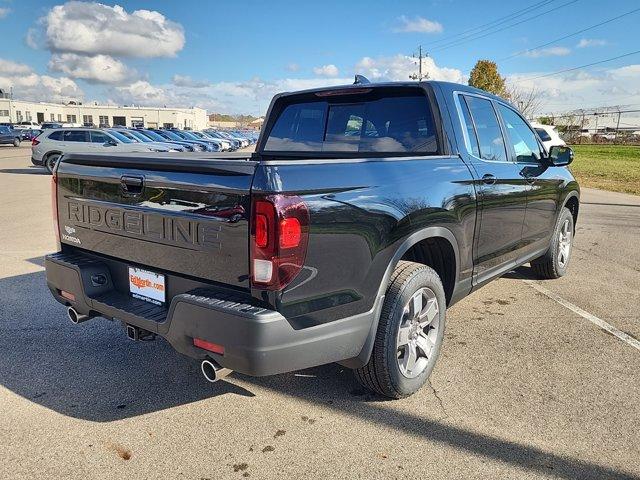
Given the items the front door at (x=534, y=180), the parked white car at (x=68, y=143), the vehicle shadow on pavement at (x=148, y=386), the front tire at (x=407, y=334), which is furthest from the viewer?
the parked white car at (x=68, y=143)

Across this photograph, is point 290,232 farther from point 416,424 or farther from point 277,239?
point 416,424

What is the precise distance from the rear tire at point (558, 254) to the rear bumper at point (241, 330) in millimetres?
3531

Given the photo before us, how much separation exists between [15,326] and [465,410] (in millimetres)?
3537

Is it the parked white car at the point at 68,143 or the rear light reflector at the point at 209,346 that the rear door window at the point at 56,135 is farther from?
the rear light reflector at the point at 209,346

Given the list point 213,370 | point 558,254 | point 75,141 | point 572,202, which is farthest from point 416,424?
point 75,141

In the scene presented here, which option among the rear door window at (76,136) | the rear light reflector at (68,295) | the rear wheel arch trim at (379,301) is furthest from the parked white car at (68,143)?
the rear wheel arch trim at (379,301)

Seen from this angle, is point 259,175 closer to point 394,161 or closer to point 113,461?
point 394,161

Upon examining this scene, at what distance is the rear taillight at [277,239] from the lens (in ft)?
7.54

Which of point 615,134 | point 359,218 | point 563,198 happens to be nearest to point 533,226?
point 563,198

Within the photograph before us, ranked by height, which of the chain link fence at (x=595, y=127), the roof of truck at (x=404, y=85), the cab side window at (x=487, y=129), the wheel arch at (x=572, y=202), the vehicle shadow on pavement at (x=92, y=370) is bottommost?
the vehicle shadow on pavement at (x=92, y=370)

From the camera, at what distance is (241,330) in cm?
234

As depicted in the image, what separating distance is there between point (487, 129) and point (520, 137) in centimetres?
79

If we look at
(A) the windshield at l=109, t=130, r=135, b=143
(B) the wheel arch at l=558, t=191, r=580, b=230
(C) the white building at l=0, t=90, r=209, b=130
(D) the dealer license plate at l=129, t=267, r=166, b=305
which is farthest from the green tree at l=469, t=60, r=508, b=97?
(C) the white building at l=0, t=90, r=209, b=130

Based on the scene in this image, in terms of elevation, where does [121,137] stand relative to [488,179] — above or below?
above
